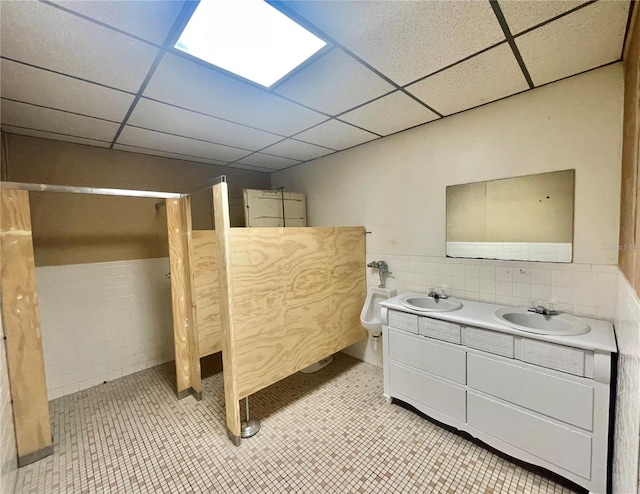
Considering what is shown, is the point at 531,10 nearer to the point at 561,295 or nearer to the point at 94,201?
the point at 561,295

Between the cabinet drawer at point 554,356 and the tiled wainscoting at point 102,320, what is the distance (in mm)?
3476

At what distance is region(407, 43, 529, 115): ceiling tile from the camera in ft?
4.87

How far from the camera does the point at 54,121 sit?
80.4 inches

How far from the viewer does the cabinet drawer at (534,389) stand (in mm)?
1437

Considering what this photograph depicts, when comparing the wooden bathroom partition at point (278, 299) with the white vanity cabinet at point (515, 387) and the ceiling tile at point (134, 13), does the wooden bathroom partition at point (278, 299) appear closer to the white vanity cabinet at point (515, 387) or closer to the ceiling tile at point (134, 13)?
the white vanity cabinet at point (515, 387)

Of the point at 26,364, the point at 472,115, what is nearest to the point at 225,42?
the point at 472,115

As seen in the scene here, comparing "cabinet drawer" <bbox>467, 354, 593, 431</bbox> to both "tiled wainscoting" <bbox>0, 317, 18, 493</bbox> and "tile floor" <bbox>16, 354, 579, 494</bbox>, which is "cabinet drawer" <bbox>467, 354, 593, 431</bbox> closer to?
"tile floor" <bbox>16, 354, 579, 494</bbox>

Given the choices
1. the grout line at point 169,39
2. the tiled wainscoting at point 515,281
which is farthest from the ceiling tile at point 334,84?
the tiled wainscoting at point 515,281

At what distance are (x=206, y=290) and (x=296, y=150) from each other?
180 cm

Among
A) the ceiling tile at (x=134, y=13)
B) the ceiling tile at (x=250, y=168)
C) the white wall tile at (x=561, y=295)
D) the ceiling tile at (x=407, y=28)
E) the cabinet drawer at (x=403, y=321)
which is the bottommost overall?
the cabinet drawer at (x=403, y=321)

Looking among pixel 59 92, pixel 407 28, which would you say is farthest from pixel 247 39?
pixel 59 92

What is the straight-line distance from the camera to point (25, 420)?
1782mm

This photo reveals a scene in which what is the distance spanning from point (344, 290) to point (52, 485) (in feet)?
8.08

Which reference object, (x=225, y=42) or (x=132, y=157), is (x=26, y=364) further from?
(x=225, y=42)
